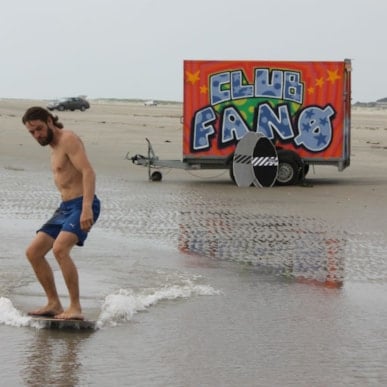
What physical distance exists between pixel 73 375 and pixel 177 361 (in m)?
0.75

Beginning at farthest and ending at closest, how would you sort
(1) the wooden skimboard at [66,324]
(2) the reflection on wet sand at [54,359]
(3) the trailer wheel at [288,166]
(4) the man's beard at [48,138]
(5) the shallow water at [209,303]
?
(3) the trailer wheel at [288,166] < (4) the man's beard at [48,138] < (1) the wooden skimboard at [66,324] < (5) the shallow water at [209,303] < (2) the reflection on wet sand at [54,359]

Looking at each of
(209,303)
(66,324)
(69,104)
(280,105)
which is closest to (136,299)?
(209,303)

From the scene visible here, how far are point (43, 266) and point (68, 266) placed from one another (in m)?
0.31

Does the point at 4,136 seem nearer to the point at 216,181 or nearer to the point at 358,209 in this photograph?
the point at 216,181

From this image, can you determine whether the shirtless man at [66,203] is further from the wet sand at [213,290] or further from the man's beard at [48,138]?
the wet sand at [213,290]

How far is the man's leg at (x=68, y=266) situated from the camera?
6.75 meters

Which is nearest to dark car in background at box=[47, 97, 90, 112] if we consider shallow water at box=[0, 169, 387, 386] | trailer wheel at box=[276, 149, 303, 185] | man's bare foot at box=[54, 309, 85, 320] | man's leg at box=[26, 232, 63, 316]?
trailer wheel at box=[276, 149, 303, 185]

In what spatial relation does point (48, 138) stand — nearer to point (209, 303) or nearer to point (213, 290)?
point (209, 303)

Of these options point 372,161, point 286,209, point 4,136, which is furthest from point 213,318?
point 4,136

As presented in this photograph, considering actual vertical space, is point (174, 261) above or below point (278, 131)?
below

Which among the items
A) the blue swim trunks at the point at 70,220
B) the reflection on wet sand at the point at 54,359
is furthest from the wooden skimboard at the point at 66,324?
the blue swim trunks at the point at 70,220

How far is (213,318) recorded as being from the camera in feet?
23.7

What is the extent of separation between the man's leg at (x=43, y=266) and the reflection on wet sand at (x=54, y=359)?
382 millimetres

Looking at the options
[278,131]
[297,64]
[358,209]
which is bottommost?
[358,209]
